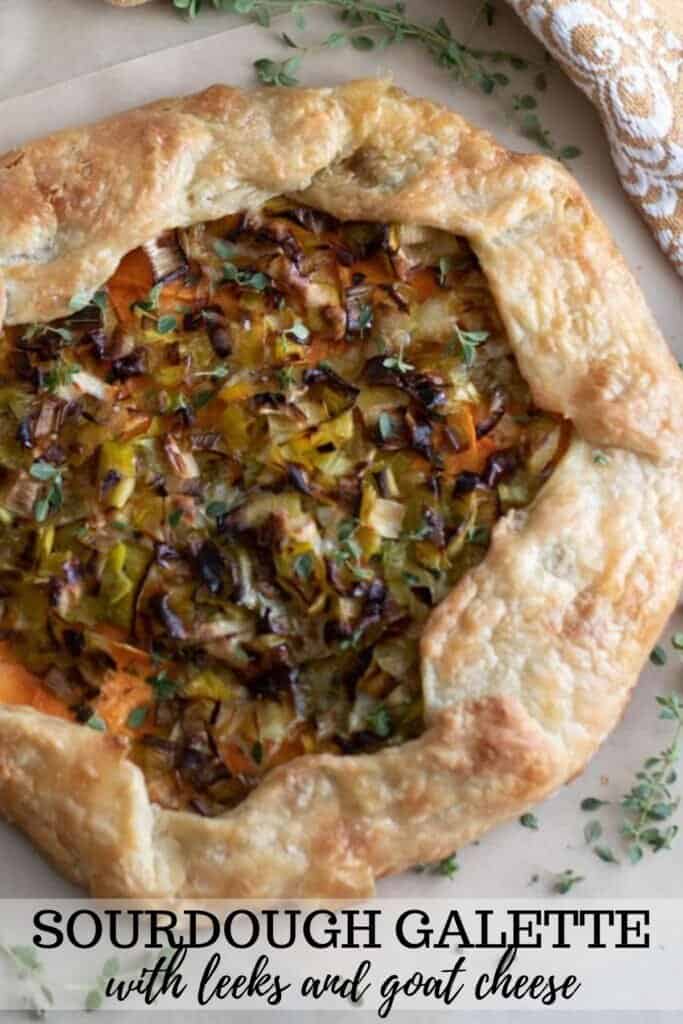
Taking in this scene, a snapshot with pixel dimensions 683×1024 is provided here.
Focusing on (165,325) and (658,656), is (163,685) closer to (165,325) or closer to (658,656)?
(165,325)

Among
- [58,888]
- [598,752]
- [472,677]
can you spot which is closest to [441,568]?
[472,677]

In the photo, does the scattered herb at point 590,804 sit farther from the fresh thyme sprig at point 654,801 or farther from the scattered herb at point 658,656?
the scattered herb at point 658,656

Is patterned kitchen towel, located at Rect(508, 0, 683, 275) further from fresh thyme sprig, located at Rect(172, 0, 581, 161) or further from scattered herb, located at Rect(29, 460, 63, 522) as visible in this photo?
scattered herb, located at Rect(29, 460, 63, 522)

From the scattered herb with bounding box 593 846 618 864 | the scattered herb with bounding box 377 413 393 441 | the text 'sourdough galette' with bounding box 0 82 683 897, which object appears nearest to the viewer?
the text 'sourdough galette' with bounding box 0 82 683 897

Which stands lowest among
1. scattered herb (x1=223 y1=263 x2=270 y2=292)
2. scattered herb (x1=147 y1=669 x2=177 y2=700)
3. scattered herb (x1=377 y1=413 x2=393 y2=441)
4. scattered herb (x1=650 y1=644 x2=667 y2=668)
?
scattered herb (x1=650 y1=644 x2=667 y2=668)

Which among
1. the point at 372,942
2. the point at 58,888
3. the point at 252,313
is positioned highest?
the point at 252,313

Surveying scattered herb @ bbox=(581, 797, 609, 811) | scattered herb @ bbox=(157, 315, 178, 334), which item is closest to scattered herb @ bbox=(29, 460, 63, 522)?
scattered herb @ bbox=(157, 315, 178, 334)

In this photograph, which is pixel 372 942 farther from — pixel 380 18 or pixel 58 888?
pixel 380 18

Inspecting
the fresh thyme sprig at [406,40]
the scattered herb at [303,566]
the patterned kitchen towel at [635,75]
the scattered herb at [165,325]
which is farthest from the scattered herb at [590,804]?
the fresh thyme sprig at [406,40]
